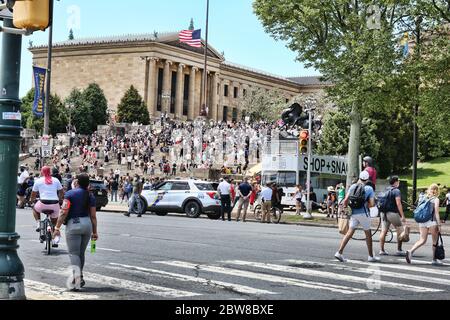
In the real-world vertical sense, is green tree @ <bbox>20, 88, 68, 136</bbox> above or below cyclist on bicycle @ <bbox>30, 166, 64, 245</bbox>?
above

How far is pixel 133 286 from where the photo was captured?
10609 mm

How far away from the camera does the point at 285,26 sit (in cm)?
3684

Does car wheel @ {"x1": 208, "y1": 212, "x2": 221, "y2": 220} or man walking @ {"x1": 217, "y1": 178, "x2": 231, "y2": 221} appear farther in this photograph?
car wheel @ {"x1": 208, "y1": 212, "x2": 221, "y2": 220}

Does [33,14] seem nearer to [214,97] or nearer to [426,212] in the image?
[426,212]

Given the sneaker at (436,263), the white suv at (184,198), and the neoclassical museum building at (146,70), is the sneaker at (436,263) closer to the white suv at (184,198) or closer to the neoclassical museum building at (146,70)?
the white suv at (184,198)

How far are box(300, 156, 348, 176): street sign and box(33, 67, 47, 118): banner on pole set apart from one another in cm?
1378

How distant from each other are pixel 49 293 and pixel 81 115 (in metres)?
84.1

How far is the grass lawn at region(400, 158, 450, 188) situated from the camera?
62.0m

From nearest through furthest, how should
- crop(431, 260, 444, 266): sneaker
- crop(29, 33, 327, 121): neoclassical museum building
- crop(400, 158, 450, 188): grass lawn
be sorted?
crop(431, 260, 444, 266): sneaker
crop(400, 158, 450, 188): grass lawn
crop(29, 33, 327, 121): neoclassical museum building

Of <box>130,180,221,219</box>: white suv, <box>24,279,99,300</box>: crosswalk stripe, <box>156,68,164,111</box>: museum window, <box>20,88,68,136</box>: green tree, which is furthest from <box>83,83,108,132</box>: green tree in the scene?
<box>24,279,99,300</box>: crosswalk stripe

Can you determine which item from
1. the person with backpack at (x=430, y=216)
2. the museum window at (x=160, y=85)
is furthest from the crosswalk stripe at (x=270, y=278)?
the museum window at (x=160, y=85)

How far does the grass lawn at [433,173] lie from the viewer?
203 ft

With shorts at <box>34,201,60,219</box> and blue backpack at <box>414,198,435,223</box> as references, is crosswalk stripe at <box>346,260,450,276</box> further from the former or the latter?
shorts at <box>34,201,60,219</box>

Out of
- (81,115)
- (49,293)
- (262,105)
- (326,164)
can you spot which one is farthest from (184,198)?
(262,105)
